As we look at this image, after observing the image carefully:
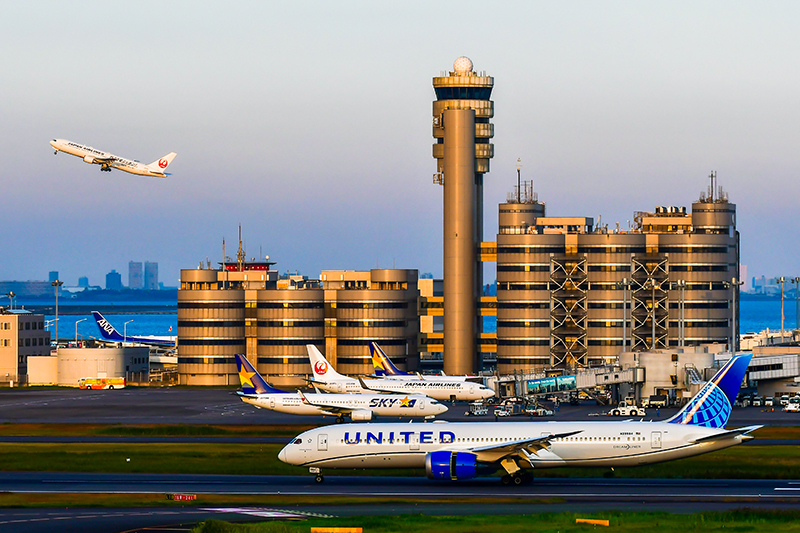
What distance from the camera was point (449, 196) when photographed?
200 metres

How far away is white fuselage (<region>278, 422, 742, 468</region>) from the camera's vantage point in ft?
229

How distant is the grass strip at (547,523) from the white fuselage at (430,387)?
8960 centimetres

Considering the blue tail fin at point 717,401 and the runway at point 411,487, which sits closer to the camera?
the runway at point 411,487

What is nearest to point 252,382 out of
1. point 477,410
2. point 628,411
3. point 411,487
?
point 477,410

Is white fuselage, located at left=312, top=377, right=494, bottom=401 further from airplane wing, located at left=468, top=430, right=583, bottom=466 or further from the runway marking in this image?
the runway marking

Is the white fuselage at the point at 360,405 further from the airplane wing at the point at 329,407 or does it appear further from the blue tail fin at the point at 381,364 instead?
the blue tail fin at the point at 381,364

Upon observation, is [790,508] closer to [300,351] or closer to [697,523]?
[697,523]

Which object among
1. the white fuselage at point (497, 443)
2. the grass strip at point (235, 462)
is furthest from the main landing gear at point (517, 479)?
the grass strip at point (235, 462)

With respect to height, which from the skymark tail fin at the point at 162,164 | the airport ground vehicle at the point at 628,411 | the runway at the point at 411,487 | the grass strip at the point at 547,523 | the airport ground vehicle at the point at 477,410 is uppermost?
the skymark tail fin at the point at 162,164

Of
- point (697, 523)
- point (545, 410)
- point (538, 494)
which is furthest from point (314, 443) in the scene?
point (545, 410)

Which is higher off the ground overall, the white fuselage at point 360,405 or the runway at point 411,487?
the white fuselage at point 360,405

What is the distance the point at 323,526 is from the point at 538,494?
57.3 ft

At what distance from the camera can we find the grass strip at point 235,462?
77688mm

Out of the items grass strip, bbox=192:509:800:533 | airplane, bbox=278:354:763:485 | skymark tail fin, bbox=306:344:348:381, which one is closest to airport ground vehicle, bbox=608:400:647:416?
skymark tail fin, bbox=306:344:348:381
